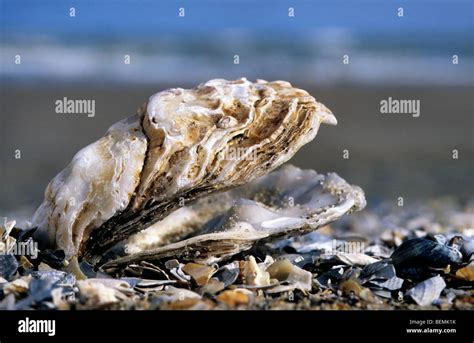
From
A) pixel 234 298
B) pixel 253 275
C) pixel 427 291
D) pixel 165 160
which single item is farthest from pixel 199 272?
pixel 427 291

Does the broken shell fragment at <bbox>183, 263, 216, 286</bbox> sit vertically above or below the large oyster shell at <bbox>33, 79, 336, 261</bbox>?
below

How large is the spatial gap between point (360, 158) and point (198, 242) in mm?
7240

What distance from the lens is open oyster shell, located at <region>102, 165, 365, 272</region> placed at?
3.81 m

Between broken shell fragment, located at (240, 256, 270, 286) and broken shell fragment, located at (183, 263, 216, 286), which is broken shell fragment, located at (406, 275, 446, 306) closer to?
broken shell fragment, located at (240, 256, 270, 286)

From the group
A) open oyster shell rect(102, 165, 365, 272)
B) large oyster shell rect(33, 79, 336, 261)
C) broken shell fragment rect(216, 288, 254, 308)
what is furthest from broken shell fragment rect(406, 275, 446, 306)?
large oyster shell rect(33, 79, 336, 261)

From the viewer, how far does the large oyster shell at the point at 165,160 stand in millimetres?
3752

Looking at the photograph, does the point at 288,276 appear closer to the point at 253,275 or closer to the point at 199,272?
the point at 253,275

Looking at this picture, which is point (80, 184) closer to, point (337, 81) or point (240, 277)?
point (240, 277)

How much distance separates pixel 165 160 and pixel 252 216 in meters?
0.71

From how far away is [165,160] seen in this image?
12.5 feet

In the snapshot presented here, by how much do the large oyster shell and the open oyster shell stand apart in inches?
9.2

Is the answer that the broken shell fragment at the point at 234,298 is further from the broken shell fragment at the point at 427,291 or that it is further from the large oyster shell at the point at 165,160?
the broken shell fragment at the point at 427,291
